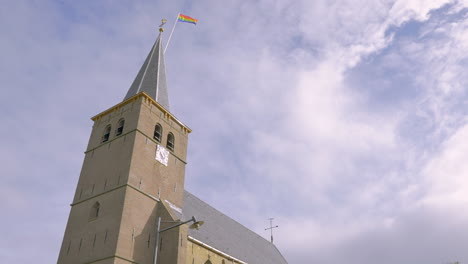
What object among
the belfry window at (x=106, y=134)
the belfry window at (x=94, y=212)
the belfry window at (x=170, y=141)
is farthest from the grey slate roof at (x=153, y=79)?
the belfry window at (x=94, y=212)

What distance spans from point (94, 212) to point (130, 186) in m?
2.83

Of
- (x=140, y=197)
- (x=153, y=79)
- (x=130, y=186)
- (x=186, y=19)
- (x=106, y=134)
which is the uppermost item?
(x=186, y=19)

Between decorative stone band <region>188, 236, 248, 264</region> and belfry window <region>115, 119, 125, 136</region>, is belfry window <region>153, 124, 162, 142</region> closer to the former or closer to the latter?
belfry window <region>115, 119, 125, 136</region>

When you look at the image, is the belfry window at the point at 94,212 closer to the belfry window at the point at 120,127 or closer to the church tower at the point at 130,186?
the church tower at the point at 130,186

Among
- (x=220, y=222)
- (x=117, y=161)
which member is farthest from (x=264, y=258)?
(x=117, y=161)

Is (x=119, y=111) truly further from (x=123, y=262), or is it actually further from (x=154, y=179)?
(x=123, y=262)

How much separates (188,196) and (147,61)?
12.2 m

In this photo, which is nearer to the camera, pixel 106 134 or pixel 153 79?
pixel 106 134

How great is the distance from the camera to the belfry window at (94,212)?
21.9 meters

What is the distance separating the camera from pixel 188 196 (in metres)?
29.8

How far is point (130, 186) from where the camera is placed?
2170 cm

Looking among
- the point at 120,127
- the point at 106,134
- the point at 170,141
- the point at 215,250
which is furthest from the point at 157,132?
the point at 215,250

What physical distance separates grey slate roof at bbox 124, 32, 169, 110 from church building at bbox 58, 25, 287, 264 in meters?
0.08

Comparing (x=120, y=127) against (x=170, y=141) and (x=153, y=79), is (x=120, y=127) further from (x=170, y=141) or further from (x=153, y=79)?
(x=153, y=79)
